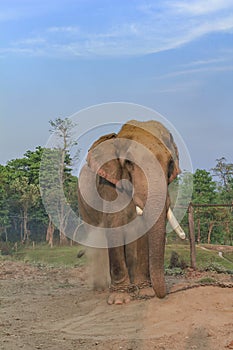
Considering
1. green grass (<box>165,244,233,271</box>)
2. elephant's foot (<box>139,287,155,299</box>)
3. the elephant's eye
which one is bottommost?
elephant's foot (<box>139,287,155,299</box>)

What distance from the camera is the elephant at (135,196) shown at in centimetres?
827

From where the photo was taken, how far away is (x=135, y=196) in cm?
856

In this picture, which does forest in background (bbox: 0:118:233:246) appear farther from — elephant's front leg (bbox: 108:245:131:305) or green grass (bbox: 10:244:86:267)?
elephant's front leg (bbox: 108:245:131:305)

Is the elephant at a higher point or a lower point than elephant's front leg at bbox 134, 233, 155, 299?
higher

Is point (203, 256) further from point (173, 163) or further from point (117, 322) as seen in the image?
point (117, 322)

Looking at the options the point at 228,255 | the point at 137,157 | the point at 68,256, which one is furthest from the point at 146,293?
the point at 68,256

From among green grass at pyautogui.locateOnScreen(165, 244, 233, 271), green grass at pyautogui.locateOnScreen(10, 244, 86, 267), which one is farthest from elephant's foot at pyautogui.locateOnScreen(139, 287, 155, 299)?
green grass at pyautogui.locateOnScreen(10, 244, 86, 267)

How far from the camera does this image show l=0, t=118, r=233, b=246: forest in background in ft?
107

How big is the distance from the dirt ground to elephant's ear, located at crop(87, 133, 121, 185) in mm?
2307

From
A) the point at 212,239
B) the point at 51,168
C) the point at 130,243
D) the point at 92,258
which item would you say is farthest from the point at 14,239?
the point at 130,243

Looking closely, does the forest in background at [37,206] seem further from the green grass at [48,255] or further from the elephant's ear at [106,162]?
the elephant's ear at [106,162]

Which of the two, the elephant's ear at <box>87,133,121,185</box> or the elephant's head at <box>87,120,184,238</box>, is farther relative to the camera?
the elephant's ear at <box>87,133,121,185</box>

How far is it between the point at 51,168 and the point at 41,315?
6.61m

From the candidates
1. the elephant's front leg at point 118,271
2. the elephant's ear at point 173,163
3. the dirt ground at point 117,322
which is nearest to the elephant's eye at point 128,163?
the elephant's ear at point 173,163
